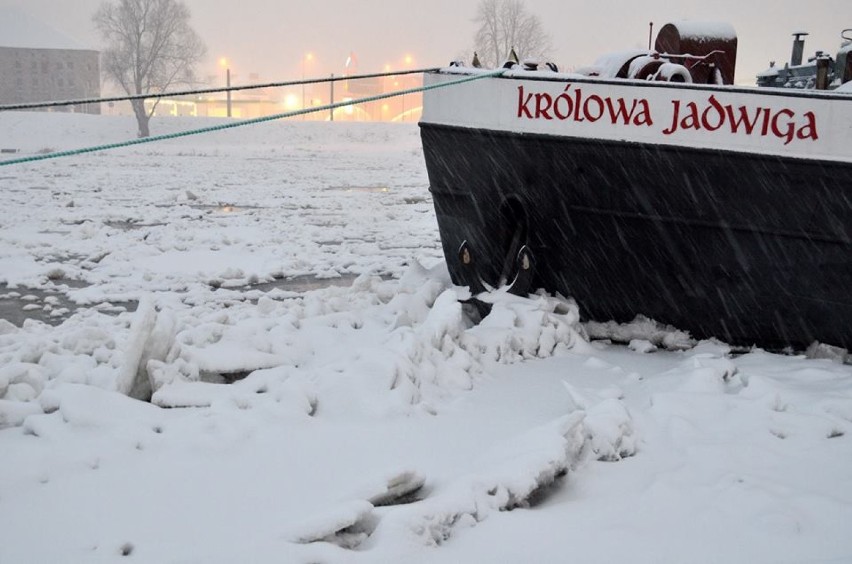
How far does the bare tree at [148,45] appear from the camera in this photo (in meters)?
51.7

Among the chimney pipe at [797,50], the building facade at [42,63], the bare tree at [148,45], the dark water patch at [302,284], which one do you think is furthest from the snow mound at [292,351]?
the building facade at [42,63]

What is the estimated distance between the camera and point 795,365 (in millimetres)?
5422

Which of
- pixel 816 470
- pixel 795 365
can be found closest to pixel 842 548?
pixel 816 470

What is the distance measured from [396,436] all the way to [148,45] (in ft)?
177

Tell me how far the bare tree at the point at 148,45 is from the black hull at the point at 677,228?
49429 millimetres

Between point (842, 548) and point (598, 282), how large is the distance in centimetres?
334

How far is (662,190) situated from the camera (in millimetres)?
5684

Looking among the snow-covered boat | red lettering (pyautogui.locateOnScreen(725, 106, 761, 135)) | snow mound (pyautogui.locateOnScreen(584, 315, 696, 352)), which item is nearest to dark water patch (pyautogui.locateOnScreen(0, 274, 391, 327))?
the snow-covered boat

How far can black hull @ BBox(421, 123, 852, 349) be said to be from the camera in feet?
17.9

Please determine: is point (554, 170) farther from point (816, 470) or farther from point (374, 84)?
point (374, 84)

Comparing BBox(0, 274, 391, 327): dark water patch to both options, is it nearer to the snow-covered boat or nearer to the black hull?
the snow-covered boat

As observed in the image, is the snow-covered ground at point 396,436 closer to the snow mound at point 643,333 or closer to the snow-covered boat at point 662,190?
the snow mound at point 643,333

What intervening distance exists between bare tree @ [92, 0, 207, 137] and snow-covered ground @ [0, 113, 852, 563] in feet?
159

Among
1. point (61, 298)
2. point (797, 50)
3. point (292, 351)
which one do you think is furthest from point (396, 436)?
point (797, 50)
